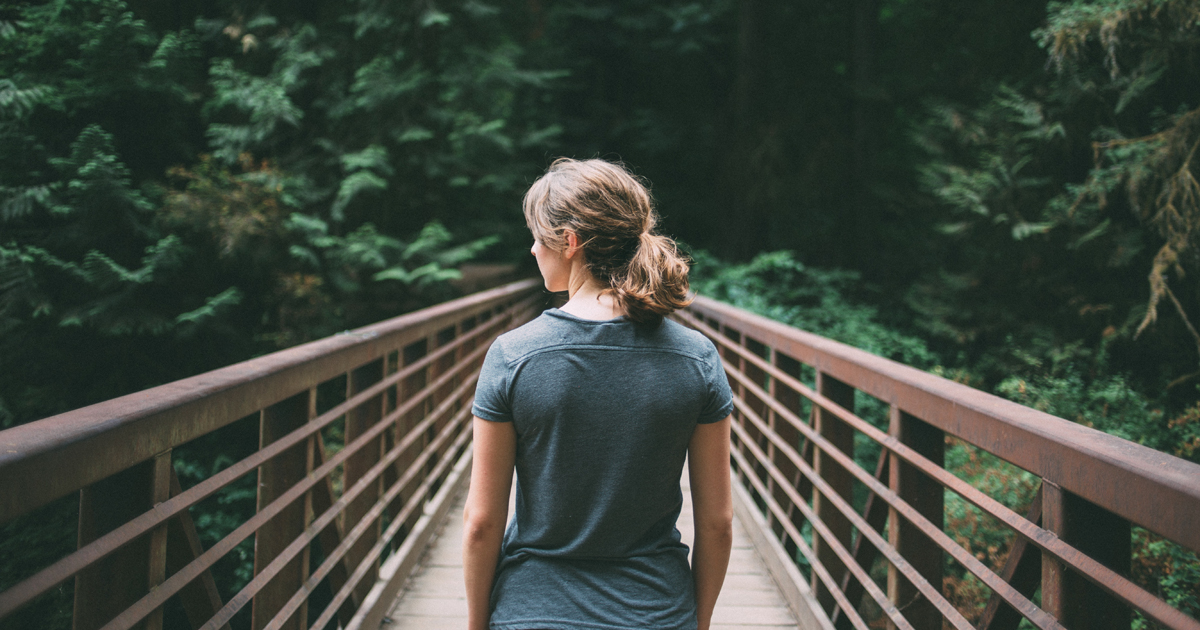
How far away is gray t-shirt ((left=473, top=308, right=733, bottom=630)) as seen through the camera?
1.24m

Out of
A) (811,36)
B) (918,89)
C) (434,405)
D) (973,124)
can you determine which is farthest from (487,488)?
(811,36)

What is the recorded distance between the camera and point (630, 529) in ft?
4.35

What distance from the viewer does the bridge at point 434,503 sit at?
3.96 ft

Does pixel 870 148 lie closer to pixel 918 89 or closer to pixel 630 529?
pixel 918 89

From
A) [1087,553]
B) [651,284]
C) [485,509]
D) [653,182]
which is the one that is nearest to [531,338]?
[651,284]

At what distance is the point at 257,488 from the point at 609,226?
1.47 meters

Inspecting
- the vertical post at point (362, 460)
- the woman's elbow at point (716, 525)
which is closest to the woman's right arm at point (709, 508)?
the woman's elbow at point (716, 525)

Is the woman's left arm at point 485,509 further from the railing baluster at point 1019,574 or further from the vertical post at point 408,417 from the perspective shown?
the vertical post at point 408,417

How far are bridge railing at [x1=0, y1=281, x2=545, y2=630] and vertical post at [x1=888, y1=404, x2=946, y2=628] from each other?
6.19 feet

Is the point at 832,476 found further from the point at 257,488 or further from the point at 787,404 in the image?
the point at 257,488

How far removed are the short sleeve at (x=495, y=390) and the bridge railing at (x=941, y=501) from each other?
109cm

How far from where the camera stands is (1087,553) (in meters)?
1.34

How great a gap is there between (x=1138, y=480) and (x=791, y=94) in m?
13.5

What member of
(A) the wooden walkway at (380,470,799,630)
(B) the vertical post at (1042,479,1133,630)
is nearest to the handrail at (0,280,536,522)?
(A) the wooden walkway at (380,470,799,630)
